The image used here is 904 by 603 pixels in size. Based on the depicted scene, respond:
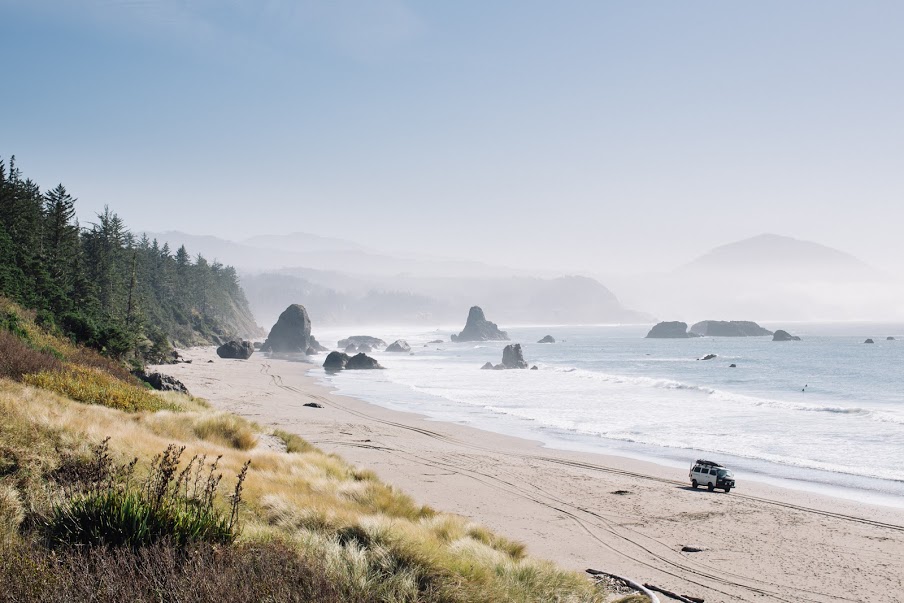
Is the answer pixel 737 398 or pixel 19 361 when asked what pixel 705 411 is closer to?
pixel 737 398

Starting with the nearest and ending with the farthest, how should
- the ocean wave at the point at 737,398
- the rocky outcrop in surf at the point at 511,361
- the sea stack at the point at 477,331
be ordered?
the ocean wave at the point at 737,398
the rocky outcrop in surf at the point at 511,361
the sea stack at the point at 477,331

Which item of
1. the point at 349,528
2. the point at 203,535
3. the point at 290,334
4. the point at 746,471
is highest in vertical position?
the point at 203,535

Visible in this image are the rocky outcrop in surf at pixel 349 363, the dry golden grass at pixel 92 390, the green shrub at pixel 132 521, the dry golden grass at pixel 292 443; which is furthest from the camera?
the rocky outcrop in surf at pixel 349 363

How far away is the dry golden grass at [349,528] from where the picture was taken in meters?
6.84

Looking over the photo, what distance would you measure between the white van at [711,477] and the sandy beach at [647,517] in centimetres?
44

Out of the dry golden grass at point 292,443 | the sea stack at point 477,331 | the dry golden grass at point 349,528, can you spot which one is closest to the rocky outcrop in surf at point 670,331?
the sea stack at point 477,331

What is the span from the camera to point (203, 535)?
6.40 m

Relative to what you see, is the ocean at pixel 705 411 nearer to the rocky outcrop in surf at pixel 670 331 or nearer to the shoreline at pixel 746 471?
the shoreline at pixel 746 471

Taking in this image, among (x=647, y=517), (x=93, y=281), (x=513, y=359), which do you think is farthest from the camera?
(x=513, y=359)

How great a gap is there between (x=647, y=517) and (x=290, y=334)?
98628 millimetres

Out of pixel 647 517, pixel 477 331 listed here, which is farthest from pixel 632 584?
pixel 477 331

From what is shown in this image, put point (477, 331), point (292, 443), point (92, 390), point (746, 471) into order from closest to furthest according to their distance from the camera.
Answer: point (92, 390) → point (292, 443) → point (746, 471) → point (477, 331)

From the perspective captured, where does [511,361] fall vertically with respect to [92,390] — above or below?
below

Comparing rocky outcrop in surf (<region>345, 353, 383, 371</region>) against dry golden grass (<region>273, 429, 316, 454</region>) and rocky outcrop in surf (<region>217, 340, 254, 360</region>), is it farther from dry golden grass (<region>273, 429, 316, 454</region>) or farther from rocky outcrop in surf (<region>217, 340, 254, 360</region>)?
dry golden grass (<region>273, 429, 316, 454</region>)
